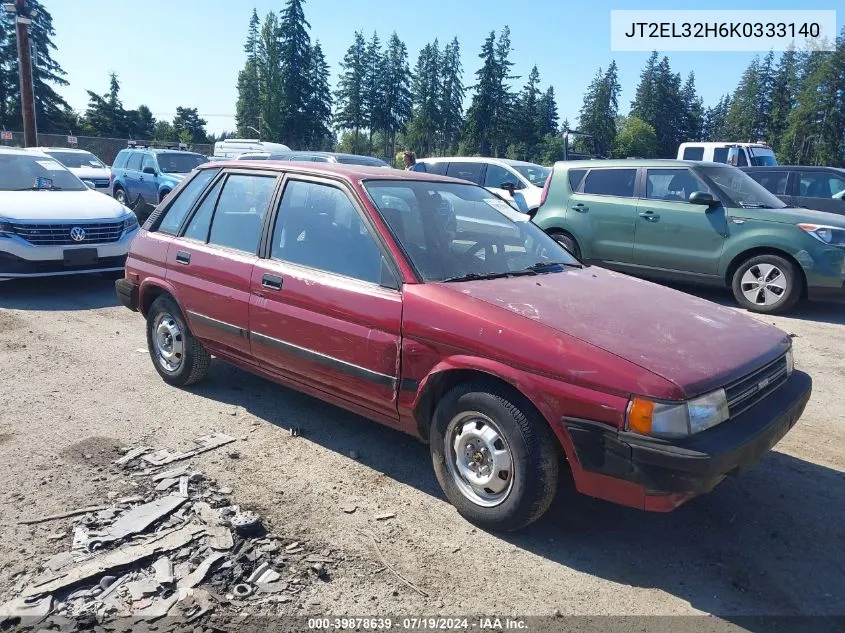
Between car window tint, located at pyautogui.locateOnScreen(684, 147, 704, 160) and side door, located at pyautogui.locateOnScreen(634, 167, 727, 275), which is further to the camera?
car window tint, located at pyautogui.locateOnScreen(684, 147, 704, 160)

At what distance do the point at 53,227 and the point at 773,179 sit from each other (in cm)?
1151

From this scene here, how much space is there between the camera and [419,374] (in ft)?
11.1

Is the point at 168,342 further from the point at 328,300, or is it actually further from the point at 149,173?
the point at 149,173

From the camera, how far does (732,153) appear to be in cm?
1778

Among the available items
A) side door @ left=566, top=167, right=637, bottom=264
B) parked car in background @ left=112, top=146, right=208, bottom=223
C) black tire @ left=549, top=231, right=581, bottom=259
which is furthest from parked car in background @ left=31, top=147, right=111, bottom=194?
side door @ left=566, top=167, right=637, bottom=264

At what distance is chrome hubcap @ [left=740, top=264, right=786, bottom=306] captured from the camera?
7.95m

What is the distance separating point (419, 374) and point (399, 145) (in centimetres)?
8906

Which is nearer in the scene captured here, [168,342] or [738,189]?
[168,342]

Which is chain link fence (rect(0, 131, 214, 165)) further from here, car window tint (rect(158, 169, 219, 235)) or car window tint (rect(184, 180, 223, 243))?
car window tint (rect(184, 180, 223, 243))

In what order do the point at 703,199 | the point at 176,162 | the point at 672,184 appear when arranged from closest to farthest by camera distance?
the point at 703,199 → the point at 672,184 → the point at 176,162

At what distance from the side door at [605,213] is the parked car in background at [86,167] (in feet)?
42.6

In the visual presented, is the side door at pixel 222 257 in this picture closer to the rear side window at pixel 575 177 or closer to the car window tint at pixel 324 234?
the car window tint at pixel 324 234

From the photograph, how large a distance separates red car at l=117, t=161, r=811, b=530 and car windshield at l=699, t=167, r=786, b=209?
4996 mm

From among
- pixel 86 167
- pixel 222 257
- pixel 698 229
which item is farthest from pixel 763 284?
pixel 86 167
